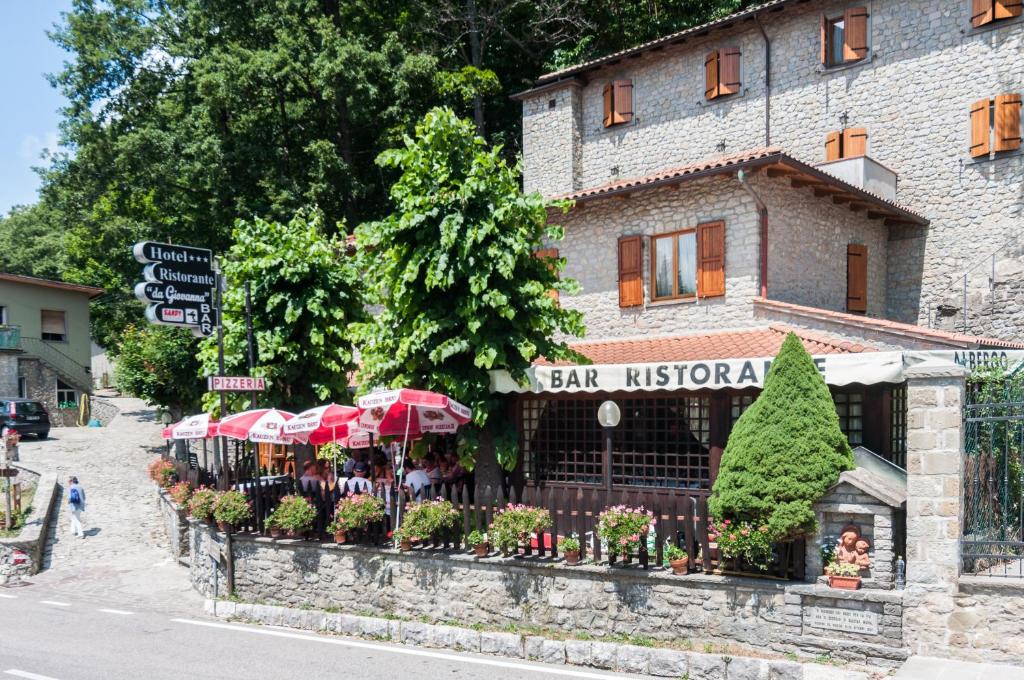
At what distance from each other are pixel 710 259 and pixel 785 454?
303 inches

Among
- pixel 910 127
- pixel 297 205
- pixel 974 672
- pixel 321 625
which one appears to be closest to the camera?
pixel 974 672

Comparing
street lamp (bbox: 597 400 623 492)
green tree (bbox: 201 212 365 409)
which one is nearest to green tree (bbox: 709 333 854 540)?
street lamp (bbox: 597 400 623 492)

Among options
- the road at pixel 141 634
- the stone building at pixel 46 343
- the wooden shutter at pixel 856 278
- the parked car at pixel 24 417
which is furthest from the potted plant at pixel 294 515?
the stone building at pixel 46 343

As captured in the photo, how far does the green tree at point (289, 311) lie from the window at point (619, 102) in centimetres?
1151

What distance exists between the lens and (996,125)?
63.3ft

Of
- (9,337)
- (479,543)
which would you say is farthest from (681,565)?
(9,337)

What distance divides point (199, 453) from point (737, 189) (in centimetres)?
2239

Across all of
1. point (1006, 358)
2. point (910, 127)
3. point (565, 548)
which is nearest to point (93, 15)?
point (910, 127)

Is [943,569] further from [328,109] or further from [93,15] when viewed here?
[93,15]

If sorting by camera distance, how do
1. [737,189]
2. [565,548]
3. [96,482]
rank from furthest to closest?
[96,482] → [737,189] → [565,548]

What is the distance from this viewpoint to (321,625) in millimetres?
12297

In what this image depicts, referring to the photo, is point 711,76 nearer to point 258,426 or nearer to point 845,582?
point 258,426

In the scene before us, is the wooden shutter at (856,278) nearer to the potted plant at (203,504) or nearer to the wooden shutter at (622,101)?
the wooden shutter at (622,101)

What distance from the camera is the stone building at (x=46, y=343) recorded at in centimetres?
3928
